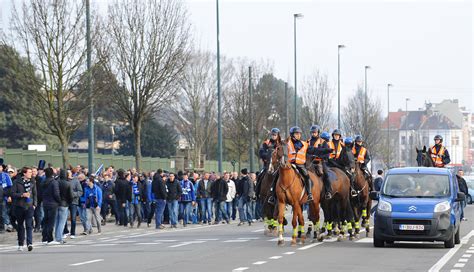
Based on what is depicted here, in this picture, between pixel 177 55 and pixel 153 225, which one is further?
pixel 177 55

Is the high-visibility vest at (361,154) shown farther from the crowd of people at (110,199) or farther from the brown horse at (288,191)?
the crowd of people at (110,199)

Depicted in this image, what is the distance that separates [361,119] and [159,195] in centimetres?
5970

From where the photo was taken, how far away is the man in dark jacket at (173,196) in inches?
1539

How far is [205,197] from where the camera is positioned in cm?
4247

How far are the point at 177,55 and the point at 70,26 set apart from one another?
25.4ft

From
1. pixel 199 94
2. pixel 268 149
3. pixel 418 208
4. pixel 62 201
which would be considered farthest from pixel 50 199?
pixel 199 94

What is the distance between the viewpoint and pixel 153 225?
41531 millimetres

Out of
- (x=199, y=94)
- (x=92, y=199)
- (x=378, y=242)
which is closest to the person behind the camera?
(x=378, y=242)

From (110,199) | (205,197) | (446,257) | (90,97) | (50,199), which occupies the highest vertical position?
(90,97)

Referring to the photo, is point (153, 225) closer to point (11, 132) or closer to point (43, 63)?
point (43, 63)

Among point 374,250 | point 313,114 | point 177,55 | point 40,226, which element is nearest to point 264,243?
point 374,250

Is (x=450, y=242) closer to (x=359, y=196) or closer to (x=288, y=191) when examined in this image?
(x=288, y=191)

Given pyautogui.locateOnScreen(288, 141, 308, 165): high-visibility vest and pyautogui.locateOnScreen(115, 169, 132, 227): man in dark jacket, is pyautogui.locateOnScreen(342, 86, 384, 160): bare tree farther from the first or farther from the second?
pyautogui.locateOnScreen(288, 141, 308, 165): high-visibility vest

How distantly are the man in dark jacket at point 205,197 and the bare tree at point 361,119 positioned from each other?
4805cm
